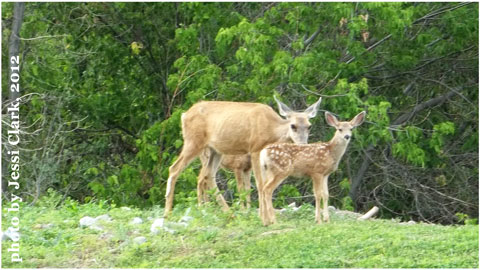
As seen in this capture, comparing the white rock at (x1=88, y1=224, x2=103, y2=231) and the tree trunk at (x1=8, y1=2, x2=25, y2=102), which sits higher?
the tree trunk at (x1=8, y1=2, x2=25, y2=102)

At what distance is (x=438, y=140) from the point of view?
18.1 m

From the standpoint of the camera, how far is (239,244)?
38.8 feet

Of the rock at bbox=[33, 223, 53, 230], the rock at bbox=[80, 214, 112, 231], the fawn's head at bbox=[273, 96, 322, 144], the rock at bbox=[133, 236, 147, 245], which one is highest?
the fawn's head at bbox=[273, 96, 322, 144]

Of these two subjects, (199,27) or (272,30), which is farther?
(199,27)

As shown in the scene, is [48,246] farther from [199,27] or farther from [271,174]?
[199,27]

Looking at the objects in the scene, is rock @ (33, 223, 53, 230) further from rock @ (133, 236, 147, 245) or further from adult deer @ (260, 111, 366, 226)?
adult deer @ (260, 111, 366, 226)

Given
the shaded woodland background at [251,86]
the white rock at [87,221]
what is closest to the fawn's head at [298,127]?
the white rock at [87,221]

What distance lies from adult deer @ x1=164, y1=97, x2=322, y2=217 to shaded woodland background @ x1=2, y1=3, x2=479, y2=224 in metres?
2.64

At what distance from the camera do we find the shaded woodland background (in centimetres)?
1775

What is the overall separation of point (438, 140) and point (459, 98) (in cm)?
226

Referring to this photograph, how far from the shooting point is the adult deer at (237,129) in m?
14.1

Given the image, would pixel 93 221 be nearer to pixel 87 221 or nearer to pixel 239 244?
pixel 87 221

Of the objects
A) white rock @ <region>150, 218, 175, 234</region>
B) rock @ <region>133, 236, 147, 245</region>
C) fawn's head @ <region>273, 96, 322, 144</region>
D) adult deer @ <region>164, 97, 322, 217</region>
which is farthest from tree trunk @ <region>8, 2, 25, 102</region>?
rock @ <region>133, 236, 147, 245</region>

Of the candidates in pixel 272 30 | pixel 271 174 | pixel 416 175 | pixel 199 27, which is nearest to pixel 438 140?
pixel 416 175
